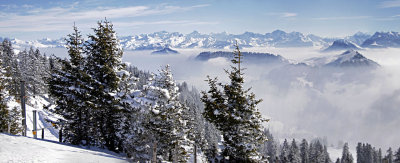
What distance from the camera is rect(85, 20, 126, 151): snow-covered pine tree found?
2211cm

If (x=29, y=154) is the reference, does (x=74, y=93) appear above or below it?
above

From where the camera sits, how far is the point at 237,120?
1933cm

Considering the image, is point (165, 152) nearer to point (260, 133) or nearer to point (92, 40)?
point (260, 133)

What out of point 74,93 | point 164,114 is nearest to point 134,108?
point 164,114

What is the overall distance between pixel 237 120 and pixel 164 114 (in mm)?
5867

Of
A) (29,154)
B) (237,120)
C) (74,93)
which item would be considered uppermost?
(74,93)

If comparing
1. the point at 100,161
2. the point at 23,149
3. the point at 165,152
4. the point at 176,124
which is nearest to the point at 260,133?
the point at 176,124

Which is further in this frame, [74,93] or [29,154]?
[74,93]

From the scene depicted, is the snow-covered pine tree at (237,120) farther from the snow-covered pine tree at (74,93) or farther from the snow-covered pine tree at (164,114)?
the snow-covered pine tree at (74,93)

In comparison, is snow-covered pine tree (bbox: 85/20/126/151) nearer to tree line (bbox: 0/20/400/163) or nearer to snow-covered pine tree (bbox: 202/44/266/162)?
tree line (bbox: 0/20/400/163)

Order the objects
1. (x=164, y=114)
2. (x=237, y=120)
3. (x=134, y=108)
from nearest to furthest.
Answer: (x=237, y=120) → (x=164, y=114) → (x=134, y=108)

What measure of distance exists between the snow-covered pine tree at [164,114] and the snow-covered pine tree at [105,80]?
284cm

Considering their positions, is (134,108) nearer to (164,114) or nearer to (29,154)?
(164,114)

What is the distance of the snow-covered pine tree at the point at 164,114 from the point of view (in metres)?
21.0
